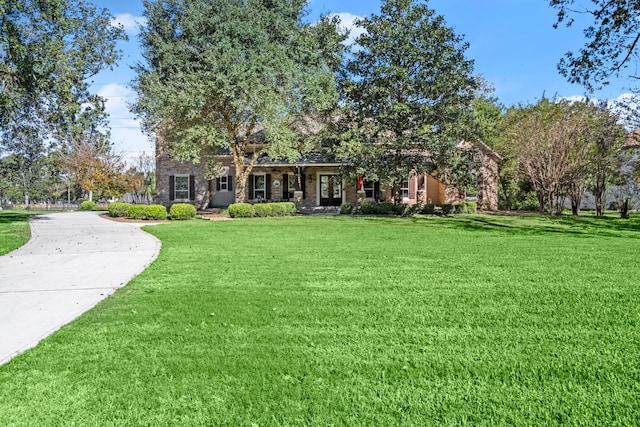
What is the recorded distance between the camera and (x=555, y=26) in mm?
13391

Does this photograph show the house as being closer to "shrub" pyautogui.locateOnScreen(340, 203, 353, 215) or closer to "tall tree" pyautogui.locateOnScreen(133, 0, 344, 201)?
"shrub" pyautogui.locateOnScreen(340, 203, 353, 215)

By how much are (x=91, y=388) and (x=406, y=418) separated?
192 cm

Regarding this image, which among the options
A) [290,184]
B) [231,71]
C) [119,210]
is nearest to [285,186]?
[290,184]

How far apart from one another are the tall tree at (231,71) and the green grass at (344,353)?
13.7 m

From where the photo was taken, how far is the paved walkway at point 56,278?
155 inches

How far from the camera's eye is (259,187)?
25.8 meters

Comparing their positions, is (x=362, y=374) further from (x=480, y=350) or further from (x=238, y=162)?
(x=238, y=162)

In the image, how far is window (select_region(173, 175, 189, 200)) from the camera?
85.5 feet

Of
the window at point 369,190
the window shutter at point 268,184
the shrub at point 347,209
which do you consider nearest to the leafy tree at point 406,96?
the shrub at point 347,209

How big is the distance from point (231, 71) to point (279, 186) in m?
8.94

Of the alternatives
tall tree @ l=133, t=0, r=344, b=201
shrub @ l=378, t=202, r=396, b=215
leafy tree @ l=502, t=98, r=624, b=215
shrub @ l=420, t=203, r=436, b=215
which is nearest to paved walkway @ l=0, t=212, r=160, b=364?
tall tree @ l=133, t=0, r=344, b=201

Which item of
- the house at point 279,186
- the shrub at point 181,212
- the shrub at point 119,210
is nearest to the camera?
the shrub at point 181,212

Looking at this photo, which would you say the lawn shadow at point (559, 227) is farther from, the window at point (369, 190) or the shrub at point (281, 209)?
the window at point (369, 190)

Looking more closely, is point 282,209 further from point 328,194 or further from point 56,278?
point 56,278
